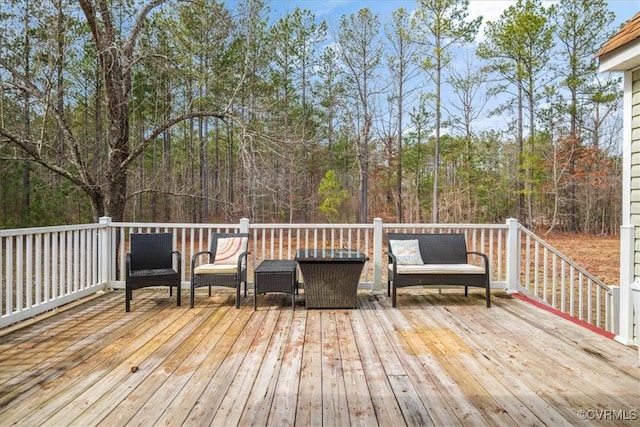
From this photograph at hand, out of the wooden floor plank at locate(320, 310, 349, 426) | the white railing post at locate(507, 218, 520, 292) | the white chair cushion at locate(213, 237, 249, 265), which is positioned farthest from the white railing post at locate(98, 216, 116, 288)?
the white railing post at locate(507, 218, 520, 292)

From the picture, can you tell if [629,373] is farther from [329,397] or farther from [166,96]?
[166,96]

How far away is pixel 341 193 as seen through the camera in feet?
50.4

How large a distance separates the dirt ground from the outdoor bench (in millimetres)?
5590

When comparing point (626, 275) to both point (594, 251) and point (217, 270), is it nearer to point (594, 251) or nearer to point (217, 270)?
point (217, 270)

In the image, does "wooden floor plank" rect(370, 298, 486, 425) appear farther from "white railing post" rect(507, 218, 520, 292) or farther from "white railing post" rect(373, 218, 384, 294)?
"white railing post" rect(507, 218, 520, 292)

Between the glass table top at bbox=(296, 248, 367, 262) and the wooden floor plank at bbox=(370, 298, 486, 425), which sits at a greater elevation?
the glass table top at bbox=(296, 248, 367, 262)

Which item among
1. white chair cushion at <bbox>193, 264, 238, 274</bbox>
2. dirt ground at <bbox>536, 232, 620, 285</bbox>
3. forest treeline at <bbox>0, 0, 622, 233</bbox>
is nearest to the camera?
white chair cushion at <bbox>193, 264, 238, 274</bbox>

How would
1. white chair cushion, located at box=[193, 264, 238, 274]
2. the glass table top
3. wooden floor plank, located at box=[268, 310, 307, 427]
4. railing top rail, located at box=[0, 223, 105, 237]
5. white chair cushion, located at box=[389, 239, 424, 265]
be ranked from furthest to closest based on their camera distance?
white chair cushion, located at box=[389, 239, 424, 265] < white chair cushion, located at box=[193, 264, 238, 274] < the glass table top < railing top rail, located at box=[0, 223, 105, 237] < wooden floor plank, located at box=[268, 310, 307, 427]

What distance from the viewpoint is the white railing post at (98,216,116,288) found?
5039mm

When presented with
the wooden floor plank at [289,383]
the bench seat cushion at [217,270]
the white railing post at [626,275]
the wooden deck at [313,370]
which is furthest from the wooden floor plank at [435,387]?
the bench seat cushion at [217,270]

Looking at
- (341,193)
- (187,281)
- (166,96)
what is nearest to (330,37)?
(341,193)

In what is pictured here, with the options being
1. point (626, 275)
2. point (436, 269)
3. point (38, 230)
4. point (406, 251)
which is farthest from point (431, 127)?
point (38, 230)

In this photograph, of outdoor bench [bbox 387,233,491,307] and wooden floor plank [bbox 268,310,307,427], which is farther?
outdoor bench [bbox 387,233,491,307]

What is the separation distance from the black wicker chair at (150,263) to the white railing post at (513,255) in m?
4.23
